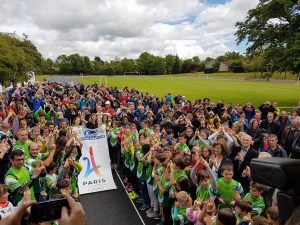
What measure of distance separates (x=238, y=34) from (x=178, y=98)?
13288mm

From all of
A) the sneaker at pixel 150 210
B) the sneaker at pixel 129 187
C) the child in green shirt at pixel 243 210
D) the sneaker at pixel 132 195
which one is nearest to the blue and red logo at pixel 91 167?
the sneaker at pixel 129 187

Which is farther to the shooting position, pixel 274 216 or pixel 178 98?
pixel 178 98

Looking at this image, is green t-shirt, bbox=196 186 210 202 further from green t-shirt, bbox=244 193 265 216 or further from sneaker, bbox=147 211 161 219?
sneaker, bbox=147 211 161 219

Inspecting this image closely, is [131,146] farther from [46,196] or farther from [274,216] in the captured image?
[274,216]

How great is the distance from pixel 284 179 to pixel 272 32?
28.1 meters

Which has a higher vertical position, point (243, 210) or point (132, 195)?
point (243, 210)

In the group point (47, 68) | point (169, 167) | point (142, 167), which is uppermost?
point (169, 167)

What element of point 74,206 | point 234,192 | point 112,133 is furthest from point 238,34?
point 74,206

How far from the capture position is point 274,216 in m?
3.98

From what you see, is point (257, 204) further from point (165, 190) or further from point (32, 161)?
point (32, 161)

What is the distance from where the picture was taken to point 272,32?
27.0 meters

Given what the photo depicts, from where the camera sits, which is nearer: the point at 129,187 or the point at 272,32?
the point at 129,187

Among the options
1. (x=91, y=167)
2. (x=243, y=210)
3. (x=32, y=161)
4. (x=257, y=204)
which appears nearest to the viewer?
(x=243, y=210)

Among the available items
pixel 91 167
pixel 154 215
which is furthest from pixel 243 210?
pixel 91 167
